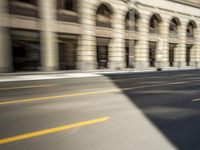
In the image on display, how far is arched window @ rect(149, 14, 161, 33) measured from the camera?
33750 millimetres

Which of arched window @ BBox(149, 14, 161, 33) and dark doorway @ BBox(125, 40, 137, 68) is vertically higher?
arched window @ BBox(149, 14, 161, 33)

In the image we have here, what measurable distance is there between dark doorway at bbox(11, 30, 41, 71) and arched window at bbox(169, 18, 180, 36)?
23.1m

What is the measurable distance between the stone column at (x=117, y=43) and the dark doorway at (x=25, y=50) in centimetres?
965

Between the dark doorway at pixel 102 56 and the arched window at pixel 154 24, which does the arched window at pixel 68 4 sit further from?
the arched window at pixel 154 24

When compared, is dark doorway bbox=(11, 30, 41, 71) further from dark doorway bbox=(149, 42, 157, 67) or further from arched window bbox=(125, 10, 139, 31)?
dark doorway bbox=(149, 42, 157, 67)

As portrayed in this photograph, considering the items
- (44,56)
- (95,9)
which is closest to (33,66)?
(44,56)

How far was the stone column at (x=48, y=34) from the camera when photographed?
2223cm

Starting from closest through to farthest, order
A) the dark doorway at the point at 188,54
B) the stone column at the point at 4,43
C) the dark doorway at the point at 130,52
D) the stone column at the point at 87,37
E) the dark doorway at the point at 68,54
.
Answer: the stone column at the point at 4,43 → the stone column at the point at 87,37 → the dark doorway at the point at 68,54 → the dark doorway at the point at 130,52 → the dark doorway at the point at 188,54

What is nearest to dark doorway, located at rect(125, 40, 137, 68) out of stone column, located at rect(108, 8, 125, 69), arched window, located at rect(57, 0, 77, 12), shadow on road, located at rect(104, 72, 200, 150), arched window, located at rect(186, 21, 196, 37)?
stone column, located at rect(108, 8, 125, 69)

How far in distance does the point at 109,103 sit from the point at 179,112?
2.37 m

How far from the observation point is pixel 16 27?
20.8 m

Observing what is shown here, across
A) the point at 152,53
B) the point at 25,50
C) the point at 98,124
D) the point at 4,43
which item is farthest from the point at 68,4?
the point at 98,124

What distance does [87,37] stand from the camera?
25.7 metres

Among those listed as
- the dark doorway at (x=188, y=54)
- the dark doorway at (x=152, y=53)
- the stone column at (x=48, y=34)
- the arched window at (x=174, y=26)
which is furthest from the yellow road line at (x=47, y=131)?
the dark doorway at (x=188, y=54)
